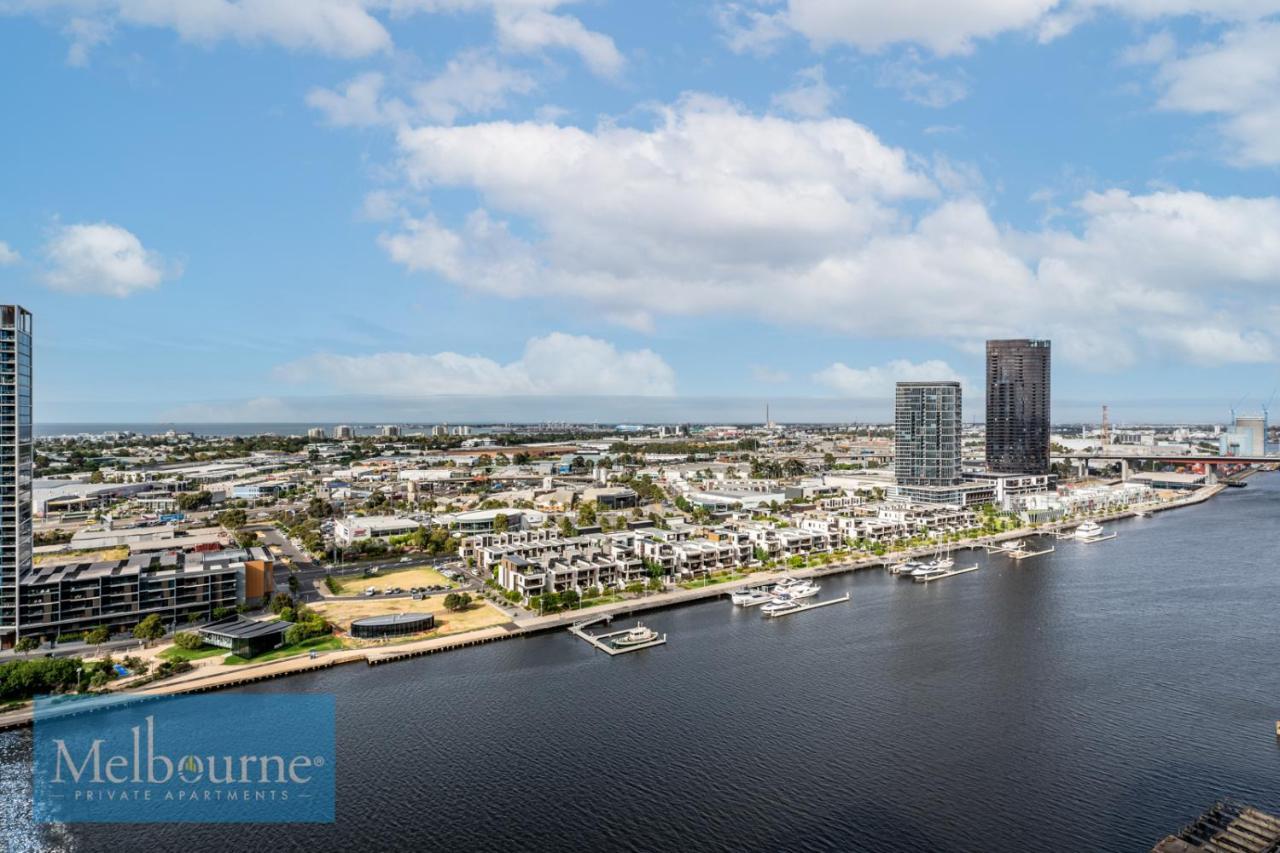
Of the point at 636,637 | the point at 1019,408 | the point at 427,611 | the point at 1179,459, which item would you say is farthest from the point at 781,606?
the point at 1179,459

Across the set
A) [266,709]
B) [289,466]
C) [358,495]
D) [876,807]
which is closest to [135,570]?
[266,709]

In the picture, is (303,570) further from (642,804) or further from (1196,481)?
(1196,481)

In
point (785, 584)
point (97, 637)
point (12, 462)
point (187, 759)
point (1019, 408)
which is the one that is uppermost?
point (1019, 408)

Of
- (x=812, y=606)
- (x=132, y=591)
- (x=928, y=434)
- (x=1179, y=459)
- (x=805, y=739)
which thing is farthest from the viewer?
(x=1179, y=459)

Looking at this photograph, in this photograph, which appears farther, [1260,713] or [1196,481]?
[1196,481]

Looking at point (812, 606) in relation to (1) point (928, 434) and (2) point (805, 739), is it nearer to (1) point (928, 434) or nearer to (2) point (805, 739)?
(2) point (805, 739)

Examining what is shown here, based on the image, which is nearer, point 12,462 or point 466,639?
point 12,462

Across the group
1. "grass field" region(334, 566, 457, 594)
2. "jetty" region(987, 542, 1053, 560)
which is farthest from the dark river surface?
"jetty" region(987, 542, 1053, 560)
